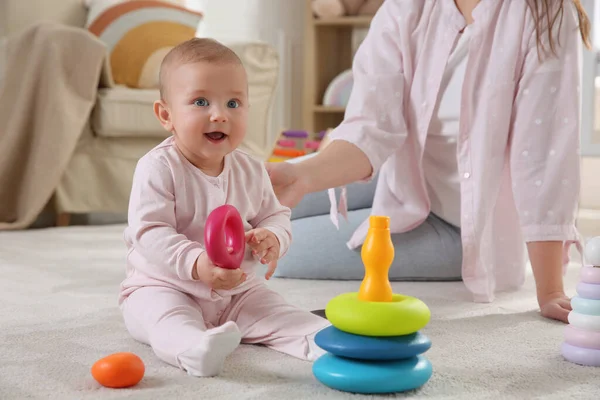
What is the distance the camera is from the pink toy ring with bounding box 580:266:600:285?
0.94 m

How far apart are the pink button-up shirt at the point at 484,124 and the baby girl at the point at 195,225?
0.45 meters

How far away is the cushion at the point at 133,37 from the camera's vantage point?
9.53 feet

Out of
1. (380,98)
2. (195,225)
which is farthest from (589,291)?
(380,98)

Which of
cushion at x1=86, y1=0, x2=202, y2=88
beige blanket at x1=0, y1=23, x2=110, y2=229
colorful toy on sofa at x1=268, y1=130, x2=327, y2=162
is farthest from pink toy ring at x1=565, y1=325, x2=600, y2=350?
cushion at x1=86, y1=0, x2=202, y2=88

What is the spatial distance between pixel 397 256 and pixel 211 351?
31.2 inches

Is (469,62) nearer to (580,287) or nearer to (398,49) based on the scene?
(398,49)

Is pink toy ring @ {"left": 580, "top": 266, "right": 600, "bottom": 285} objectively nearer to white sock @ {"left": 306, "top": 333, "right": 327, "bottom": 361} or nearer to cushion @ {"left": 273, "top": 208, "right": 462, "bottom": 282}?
white sock @ {"left": 306, "top": 333, "right": 327, "bottom": 361}

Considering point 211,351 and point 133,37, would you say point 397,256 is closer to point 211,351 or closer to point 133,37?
point 211,351

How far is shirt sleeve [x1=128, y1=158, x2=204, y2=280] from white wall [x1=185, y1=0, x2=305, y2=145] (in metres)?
3.05

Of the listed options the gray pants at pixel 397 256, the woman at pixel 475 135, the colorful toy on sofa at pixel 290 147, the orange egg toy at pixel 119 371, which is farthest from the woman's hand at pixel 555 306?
the colorful toy on sofa at pixel 290 147

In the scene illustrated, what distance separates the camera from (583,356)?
0.93 metres

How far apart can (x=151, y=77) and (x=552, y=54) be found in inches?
75.1

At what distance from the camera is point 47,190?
8.09 feet

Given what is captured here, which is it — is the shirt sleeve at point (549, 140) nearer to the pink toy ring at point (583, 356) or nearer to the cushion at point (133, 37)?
the pink toy ring at point (583, 356)
